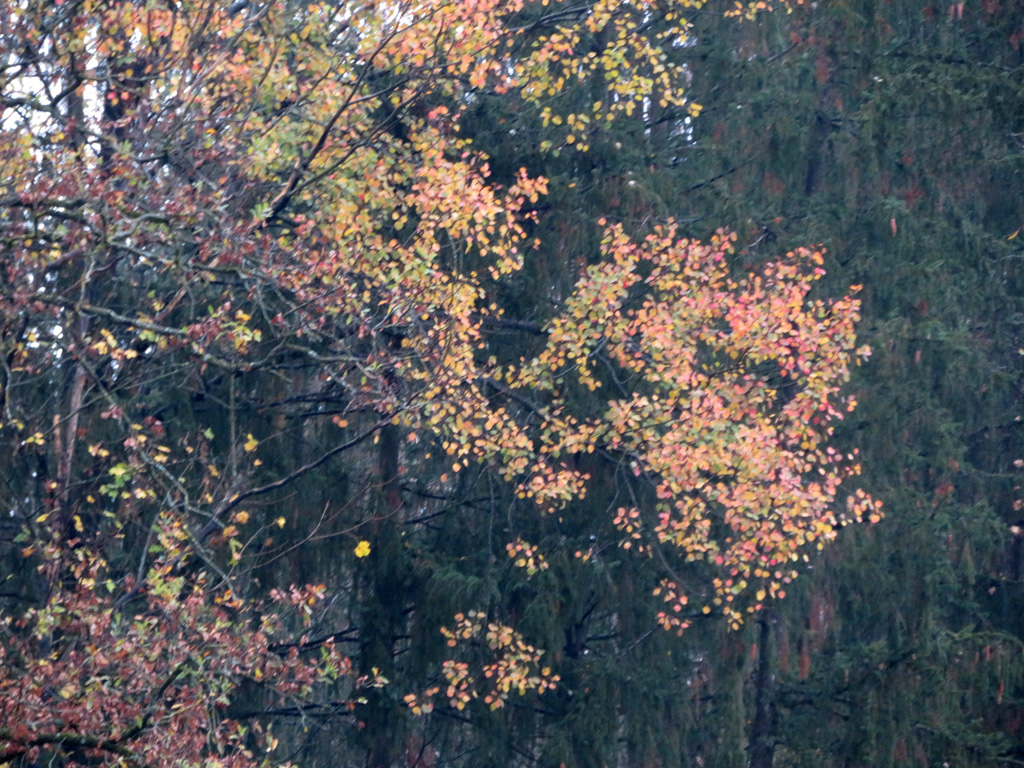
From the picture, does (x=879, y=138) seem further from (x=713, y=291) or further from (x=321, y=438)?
A: (x=321, y=438)

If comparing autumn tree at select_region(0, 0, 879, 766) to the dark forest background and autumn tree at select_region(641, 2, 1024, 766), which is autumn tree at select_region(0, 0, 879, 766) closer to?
the dark forest background

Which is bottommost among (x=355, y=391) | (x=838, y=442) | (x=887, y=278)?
(x=355, y=391)

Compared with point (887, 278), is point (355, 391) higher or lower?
lower

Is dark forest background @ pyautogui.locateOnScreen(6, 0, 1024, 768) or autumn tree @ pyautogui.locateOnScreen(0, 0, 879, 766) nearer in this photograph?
autumn tree @ pyautogui.locateOnScreen(0, 0, 879, 766)

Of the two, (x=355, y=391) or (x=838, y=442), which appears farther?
(x=838, y=442)

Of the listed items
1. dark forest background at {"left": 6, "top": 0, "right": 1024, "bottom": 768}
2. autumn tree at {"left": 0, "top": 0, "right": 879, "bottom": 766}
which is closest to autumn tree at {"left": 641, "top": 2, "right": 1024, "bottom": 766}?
dark forest background at {"left": 6, "top": 0, "right": 1024, "bottom": 768}

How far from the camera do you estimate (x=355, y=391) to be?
738cm

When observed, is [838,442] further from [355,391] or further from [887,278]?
[355,391]

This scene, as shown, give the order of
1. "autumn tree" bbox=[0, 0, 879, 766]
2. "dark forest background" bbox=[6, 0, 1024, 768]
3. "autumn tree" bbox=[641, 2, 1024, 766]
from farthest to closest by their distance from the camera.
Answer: "autumn tree" bbox=[641, 2, 1024, 766]
"dark forest background" bbox=[6, 0, 1024, 768]
"autumn tree" bbox=[0, 0, 879, 766]

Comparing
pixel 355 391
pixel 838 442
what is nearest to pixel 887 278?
pixel 838 442

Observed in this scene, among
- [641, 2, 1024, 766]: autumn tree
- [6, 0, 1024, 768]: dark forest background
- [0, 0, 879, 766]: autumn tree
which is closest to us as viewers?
[0, 0, 879, 766]: autumn tree

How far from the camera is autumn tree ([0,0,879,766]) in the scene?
6.59 meters

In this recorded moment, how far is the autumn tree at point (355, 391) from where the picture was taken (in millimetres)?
6586

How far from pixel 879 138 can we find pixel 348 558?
252 inches
